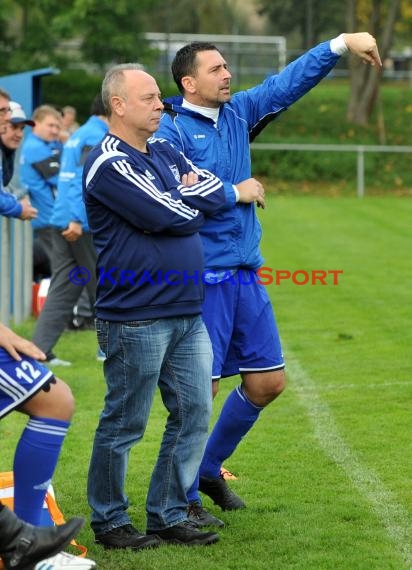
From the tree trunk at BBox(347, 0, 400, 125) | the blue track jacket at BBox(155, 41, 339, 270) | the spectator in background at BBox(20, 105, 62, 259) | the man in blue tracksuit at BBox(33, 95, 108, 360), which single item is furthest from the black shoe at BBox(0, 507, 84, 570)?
the tree trunk at BBox(347, 0, 400, 125)

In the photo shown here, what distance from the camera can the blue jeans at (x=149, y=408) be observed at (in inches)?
211

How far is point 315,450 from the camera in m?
7.33

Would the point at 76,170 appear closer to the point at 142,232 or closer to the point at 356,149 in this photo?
the point at 142,232

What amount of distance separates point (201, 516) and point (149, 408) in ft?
2.55

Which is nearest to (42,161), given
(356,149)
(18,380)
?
(18,380)

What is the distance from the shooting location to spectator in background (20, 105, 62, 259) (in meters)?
12.5

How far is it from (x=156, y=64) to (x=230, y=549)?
114 feet

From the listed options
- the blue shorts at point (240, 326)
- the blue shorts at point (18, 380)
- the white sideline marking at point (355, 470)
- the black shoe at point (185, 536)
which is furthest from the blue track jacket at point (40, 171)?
the blue shorts at point (18, 380)

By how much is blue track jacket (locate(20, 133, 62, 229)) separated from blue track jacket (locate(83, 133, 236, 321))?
7.21 meters

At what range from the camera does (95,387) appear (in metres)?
9.47

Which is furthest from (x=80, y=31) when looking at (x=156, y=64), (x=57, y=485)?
(x=57, y=485)

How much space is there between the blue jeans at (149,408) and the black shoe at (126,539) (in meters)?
0.03

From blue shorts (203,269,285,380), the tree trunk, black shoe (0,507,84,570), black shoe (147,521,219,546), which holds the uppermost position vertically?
the tree trunk

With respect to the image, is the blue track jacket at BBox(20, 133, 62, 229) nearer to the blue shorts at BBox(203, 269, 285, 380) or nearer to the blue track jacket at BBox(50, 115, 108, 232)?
the blue track jacket at BBox(50, 115, 108, 232)
